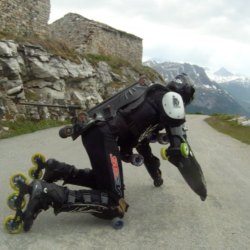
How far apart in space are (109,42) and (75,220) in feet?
79.6

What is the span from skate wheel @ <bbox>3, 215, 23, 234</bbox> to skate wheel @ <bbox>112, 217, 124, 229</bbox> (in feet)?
3.14

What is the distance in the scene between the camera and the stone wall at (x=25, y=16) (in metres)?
14.4

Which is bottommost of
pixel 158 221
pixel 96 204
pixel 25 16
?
pixel 158 221

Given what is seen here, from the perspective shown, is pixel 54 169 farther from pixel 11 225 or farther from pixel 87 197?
pixel 11 225

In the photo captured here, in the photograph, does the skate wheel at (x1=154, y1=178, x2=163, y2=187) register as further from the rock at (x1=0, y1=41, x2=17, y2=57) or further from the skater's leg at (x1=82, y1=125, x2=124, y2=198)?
the rock at (x1=0, y1=41, x2=17, y2=57)

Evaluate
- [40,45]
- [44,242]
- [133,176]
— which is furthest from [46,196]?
[40,45]

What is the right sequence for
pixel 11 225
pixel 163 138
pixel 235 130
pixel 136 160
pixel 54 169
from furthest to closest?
pixel 235 130
pixel 163 138
pixel 136 160
pixel 54 169
pixel 11 225

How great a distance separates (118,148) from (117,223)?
824 mm

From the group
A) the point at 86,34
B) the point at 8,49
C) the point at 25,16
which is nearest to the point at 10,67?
the point at 8,49

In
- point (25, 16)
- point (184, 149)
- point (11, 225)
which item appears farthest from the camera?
point (25, 16)

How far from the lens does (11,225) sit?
309 centimetres

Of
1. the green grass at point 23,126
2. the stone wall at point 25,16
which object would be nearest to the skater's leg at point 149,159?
the green grass at point 23,126

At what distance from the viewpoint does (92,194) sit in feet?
11.3

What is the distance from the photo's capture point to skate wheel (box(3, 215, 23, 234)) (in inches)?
122
